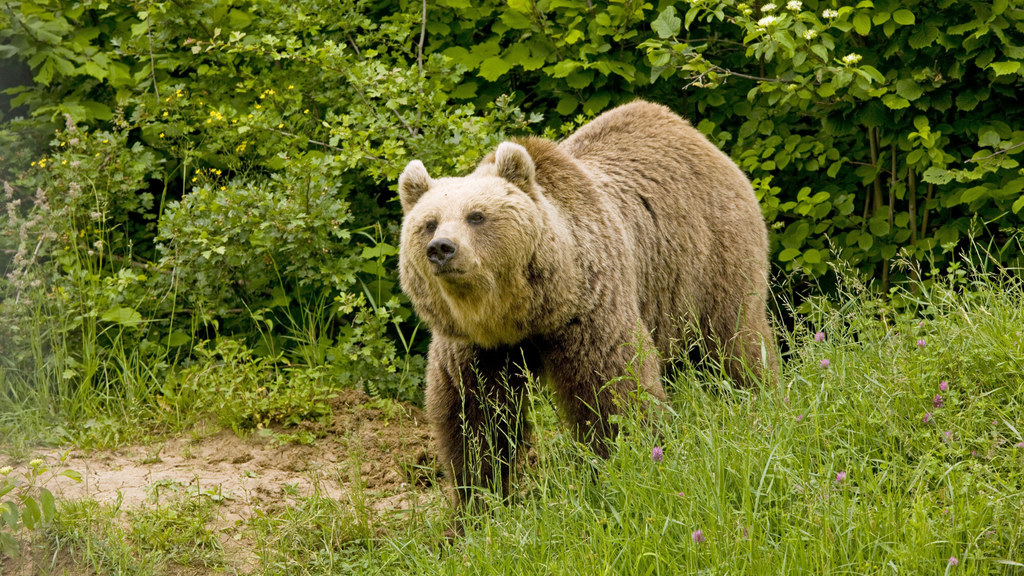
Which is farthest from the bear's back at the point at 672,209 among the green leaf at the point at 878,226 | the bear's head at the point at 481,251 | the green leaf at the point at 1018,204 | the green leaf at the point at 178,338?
the green leaf at the point at 178,338

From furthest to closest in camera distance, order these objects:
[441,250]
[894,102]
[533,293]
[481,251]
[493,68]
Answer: [493,68] < [894,102] < [533,293] < [481,251] < [441,250]

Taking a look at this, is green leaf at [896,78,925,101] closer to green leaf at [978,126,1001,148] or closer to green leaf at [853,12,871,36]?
green leaf at [978,126,1001,148]

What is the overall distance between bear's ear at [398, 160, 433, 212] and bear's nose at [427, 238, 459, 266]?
60cm

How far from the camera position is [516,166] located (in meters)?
4.43

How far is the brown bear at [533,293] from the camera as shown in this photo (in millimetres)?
4188

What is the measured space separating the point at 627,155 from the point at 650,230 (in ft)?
1.48

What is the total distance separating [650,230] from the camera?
204 inches

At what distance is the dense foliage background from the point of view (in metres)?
5.75

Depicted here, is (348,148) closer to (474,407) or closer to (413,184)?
(413,184)

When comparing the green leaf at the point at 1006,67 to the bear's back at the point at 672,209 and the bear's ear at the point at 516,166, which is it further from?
the bear's ear at the point at 516,166

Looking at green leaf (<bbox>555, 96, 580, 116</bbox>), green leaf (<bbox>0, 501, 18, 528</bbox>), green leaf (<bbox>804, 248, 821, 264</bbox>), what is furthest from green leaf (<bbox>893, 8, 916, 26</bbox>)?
green leaf (<bbox>0, 501, 18, 528</bbox>)

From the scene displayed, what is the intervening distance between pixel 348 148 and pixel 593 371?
2484mm

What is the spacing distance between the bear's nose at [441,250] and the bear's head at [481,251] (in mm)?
36

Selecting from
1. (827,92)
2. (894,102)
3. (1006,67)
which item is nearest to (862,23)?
(827,92)
